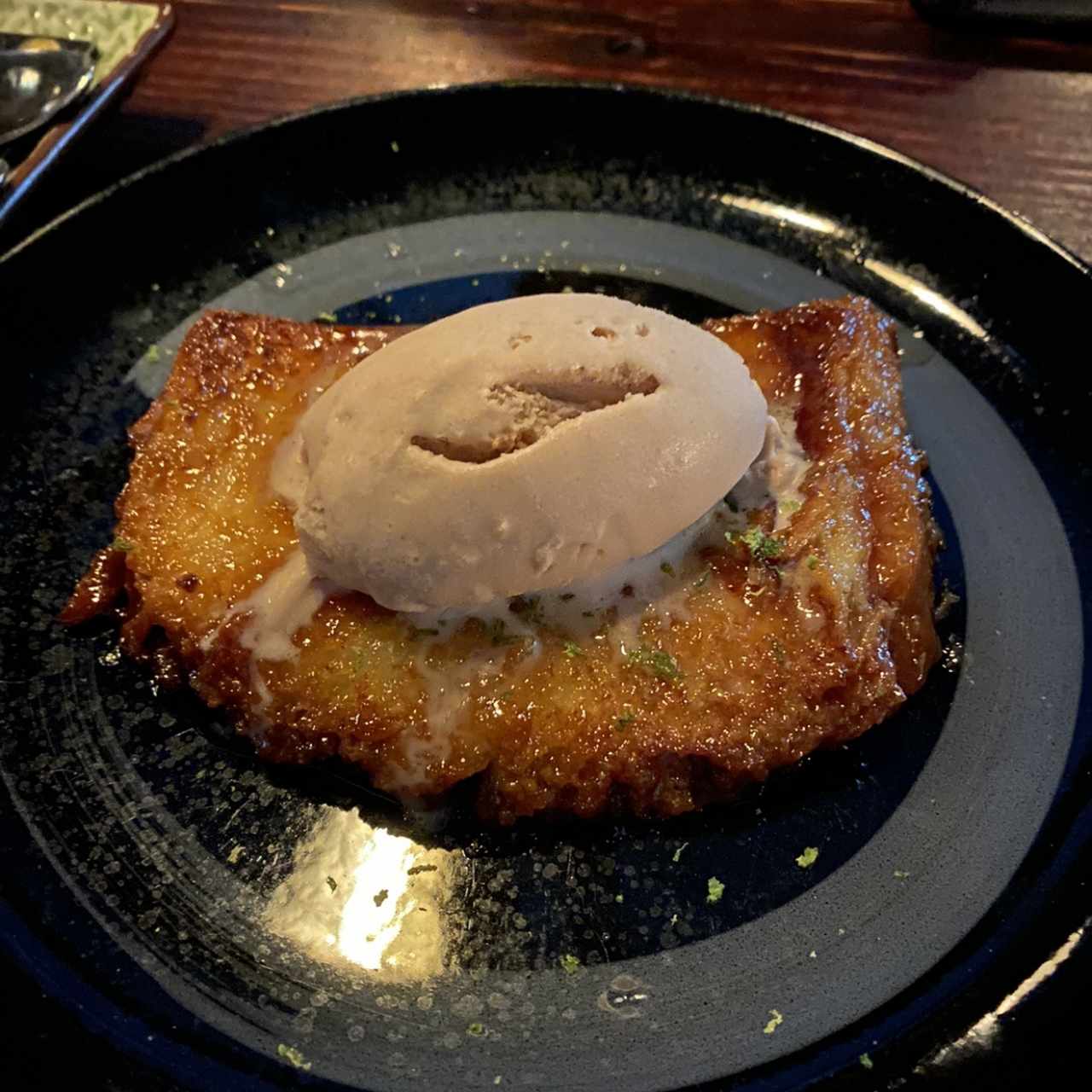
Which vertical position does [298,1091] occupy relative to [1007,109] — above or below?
below

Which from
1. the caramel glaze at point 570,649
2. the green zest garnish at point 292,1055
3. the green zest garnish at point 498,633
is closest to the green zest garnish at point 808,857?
the caramel glaze at point 570,649

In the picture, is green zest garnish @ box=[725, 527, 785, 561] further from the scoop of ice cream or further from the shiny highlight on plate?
the shiny highlight on plate

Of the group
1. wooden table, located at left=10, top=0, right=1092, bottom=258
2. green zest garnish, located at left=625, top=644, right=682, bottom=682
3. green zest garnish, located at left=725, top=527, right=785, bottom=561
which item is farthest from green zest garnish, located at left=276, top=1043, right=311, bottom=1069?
wooden table, located at left=10, top=0, right=1092, bottom=258

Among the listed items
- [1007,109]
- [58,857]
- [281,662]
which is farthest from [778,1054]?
[1007,109]

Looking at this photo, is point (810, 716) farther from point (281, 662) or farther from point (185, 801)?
point (185, 801)

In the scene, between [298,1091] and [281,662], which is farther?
[281,662]

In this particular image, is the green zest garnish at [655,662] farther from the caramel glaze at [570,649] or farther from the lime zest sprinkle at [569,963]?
A: the lime zest sprinkle at [569,963]

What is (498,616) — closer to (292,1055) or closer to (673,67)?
(292,1055)
